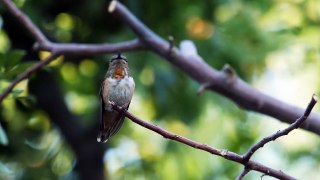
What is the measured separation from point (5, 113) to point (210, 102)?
1343mm

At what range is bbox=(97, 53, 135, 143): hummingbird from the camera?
6.77ft

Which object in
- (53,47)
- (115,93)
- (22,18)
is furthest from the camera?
(53,47)

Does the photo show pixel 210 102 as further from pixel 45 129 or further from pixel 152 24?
pixel 45 129

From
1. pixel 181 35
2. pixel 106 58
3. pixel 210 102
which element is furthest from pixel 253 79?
pixel 106 58

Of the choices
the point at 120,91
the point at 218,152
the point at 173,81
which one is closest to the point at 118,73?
the point at 120,91

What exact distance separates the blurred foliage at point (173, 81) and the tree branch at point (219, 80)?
541 mm

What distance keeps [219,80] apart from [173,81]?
2.89 feet

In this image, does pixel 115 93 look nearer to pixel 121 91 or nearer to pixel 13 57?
pixel 121 91

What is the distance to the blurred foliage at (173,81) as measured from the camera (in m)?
4.28

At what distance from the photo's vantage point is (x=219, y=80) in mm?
3535

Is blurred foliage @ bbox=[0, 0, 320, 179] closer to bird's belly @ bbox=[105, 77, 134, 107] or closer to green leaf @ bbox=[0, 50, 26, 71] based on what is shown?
green leaf @ bbox=[0, 50, 26, 71]

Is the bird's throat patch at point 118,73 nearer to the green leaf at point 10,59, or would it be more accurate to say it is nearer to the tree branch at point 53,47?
the green leaf at point 10,59

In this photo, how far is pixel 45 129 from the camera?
485 cm

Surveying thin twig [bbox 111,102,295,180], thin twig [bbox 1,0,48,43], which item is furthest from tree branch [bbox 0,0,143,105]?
thin twig [bbox 111,102,295,180]
